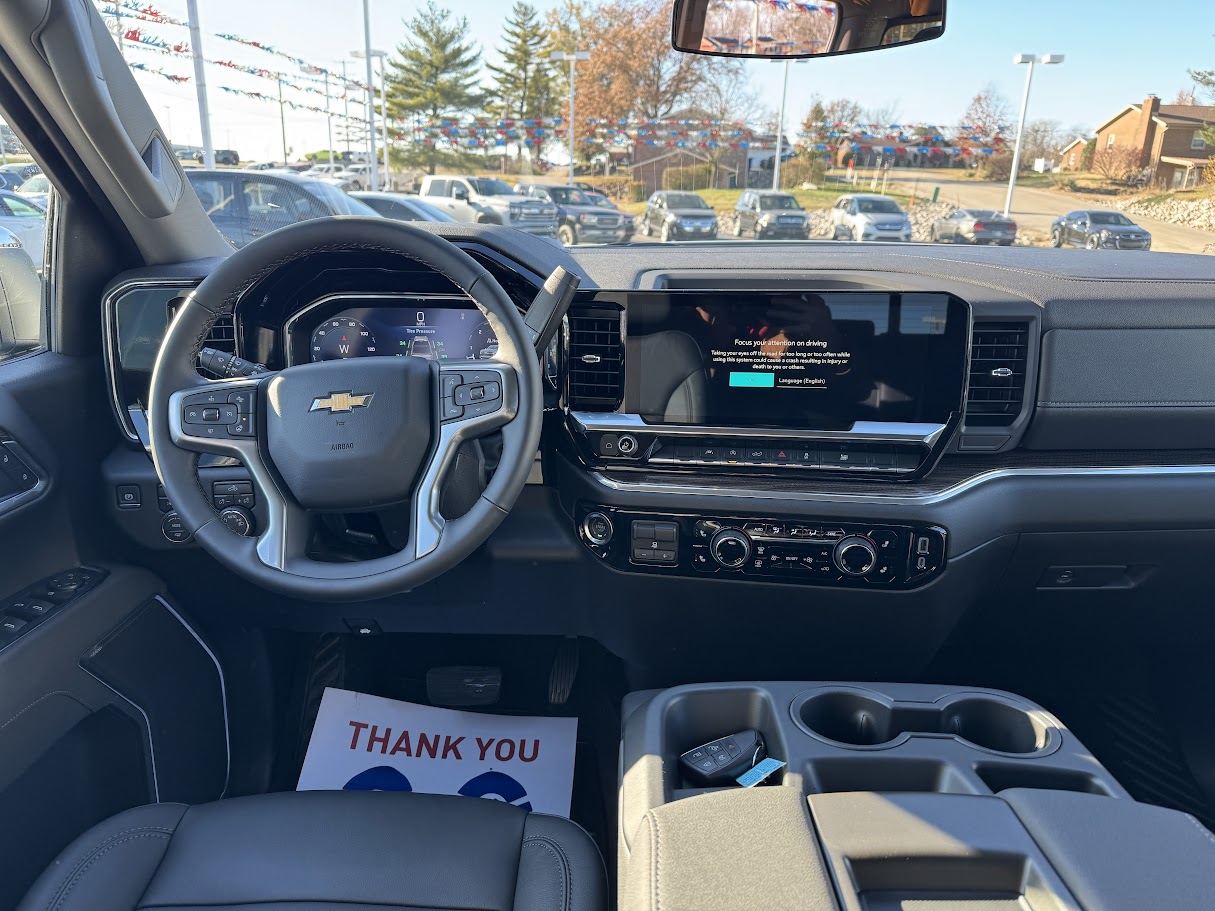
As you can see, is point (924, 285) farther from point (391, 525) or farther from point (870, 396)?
point (391, 525)

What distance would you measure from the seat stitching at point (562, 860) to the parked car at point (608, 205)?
971 cm

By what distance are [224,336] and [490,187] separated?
46.7 ft

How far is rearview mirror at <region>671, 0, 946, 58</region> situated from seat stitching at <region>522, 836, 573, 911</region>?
1682mm

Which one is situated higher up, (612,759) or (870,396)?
(870,396)

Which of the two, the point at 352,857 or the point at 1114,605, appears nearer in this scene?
the point at 352,857

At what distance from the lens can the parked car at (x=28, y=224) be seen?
6.68 feet

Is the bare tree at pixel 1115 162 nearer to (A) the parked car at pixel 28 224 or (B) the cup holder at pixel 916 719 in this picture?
(B) the cup holder at pixel 916 719

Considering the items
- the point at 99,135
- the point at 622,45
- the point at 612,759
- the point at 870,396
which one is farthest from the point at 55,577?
the point at 622,45

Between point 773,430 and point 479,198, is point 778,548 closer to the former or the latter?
point 773,430

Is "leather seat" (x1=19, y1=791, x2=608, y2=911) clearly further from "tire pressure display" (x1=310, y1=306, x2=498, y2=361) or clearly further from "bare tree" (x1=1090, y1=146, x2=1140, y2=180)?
"bare tree" (x1=1090, y1=146, x2=1140, y2=180)

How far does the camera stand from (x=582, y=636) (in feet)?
7.88

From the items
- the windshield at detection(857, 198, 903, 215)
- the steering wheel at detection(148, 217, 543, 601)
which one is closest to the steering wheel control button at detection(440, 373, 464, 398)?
the steering wheel at detection(148, 217, 543, 601)

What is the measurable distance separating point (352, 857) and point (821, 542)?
115 centimetres

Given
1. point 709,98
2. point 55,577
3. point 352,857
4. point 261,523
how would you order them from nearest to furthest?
point 352,857, point 261,523, point 55,577, point 709,98
